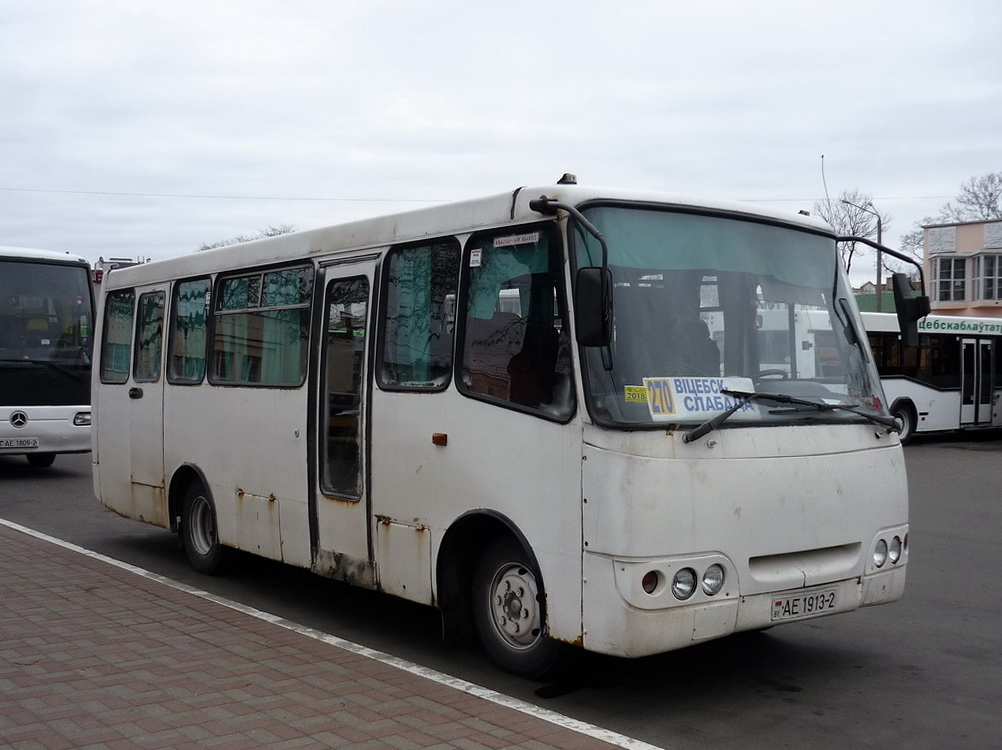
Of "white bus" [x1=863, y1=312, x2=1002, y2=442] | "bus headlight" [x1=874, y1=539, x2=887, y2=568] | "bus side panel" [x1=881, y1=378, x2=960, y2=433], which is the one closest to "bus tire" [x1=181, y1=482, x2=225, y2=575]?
"bus headlight" [x1=874, y1=539, x2=887, y2=568]

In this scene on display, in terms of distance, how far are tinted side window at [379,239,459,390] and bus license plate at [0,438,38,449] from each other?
11104 mm

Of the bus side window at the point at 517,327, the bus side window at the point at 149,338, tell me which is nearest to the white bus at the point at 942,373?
the bus side window at the point at 149,338

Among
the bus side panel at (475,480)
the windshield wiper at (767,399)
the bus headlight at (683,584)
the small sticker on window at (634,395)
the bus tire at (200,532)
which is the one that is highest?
the small sticker on window at (634,395)

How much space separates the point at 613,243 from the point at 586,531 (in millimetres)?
1464

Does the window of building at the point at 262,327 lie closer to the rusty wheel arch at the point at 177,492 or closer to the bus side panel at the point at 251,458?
the bus side panel at the point at 251,458

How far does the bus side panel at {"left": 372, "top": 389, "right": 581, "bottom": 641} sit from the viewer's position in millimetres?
5773

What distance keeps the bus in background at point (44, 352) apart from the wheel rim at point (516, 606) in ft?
39.4

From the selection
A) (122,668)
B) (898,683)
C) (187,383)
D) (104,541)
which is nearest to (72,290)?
(104,541)

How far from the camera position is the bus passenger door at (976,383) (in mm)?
27594

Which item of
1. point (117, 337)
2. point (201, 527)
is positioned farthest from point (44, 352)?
point (201, 527)

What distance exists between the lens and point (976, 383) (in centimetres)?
2784

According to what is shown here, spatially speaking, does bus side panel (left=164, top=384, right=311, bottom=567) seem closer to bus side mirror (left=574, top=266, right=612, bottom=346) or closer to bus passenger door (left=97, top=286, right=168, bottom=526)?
bus passenger door (left=97, top=286, right=168, bottom=526)

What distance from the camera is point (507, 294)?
20.8 ft

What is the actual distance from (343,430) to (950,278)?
47853 mm
